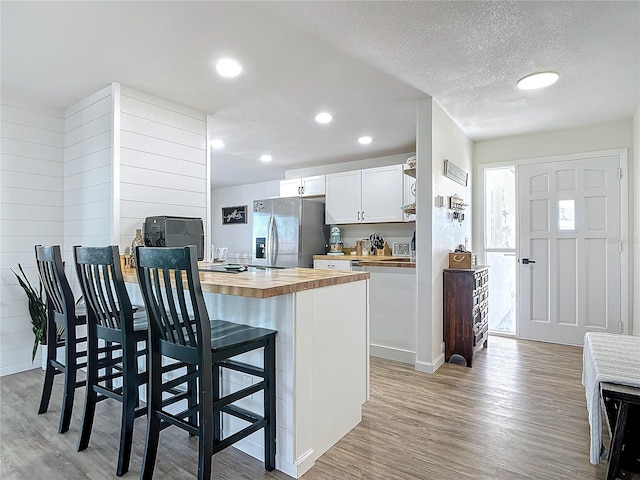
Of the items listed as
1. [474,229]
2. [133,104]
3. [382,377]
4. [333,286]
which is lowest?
[382,377]

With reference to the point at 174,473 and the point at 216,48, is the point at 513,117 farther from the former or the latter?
the point at 174,473

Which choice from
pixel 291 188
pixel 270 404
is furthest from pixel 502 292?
pixel 270 404

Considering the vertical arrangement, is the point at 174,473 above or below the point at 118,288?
below

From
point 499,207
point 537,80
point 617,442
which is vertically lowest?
point 617,442

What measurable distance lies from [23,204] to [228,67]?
89.5 inches

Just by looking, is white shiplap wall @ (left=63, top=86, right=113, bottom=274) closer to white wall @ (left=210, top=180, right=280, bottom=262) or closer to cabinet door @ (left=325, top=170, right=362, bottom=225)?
cabinet door @ (left=325, top=170, right=362, bottom=225)

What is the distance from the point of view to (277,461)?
1.82 metres

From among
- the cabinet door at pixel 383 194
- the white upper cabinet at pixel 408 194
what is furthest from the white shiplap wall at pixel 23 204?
the white upper cabinet at pixel 408 194

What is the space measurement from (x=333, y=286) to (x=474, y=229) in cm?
323

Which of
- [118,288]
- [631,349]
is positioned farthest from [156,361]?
[631,349]

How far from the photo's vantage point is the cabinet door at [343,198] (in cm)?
484

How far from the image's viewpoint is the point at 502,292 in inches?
182

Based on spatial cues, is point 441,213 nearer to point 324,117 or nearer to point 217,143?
point 324,117

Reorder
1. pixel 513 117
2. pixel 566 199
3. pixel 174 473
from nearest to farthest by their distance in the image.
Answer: pixel 174 473
pixel 513 117
pixel 566 199
